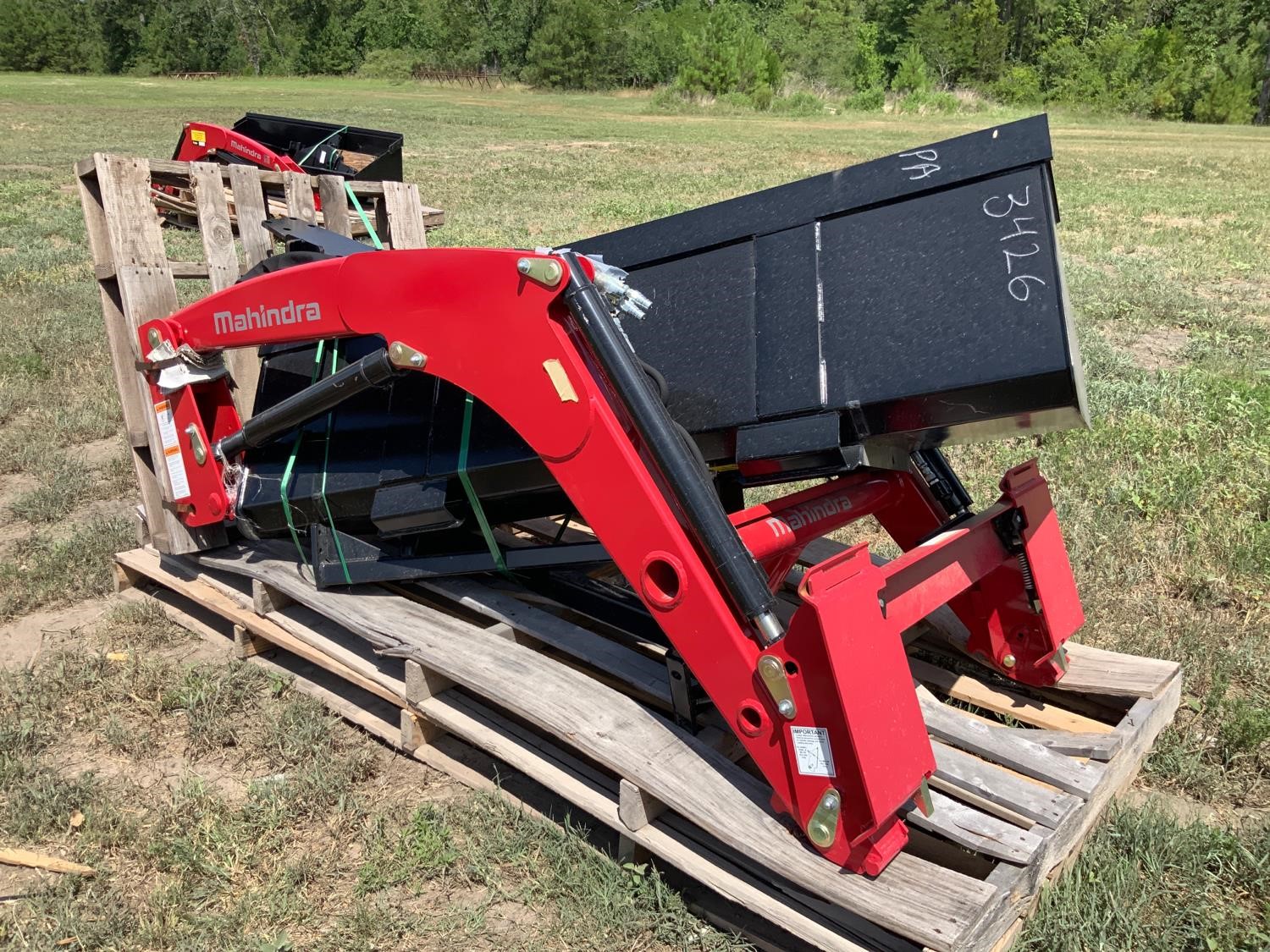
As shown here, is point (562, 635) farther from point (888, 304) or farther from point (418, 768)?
point (888, 304)

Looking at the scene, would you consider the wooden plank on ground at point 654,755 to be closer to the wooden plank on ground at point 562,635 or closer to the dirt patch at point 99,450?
the wooden plank on ground at point 562,635

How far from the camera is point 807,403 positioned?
2.57 metres

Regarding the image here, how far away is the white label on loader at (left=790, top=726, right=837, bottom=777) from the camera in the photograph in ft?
7.86

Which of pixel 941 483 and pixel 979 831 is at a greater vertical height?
pixel 941 483

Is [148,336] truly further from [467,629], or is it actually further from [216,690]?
[467,629]

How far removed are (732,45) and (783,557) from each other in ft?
156

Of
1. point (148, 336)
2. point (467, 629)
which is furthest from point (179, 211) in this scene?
point (467, 629)

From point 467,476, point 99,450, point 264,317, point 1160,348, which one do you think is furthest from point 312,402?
point 1160,348

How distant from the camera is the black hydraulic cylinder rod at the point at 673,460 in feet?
8.02

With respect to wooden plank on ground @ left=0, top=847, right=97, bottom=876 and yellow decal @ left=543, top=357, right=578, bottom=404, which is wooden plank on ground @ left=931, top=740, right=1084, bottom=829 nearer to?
yellow decal @ left=543, top=357, right=578, bottom=404

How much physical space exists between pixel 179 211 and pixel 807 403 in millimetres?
4407

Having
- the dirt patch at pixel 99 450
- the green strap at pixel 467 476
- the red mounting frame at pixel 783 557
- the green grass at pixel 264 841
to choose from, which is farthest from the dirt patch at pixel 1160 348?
the dirt patch at pixel 99 450

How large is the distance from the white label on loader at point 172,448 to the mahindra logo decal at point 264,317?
1.89 feet

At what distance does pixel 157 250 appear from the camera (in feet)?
14.5
